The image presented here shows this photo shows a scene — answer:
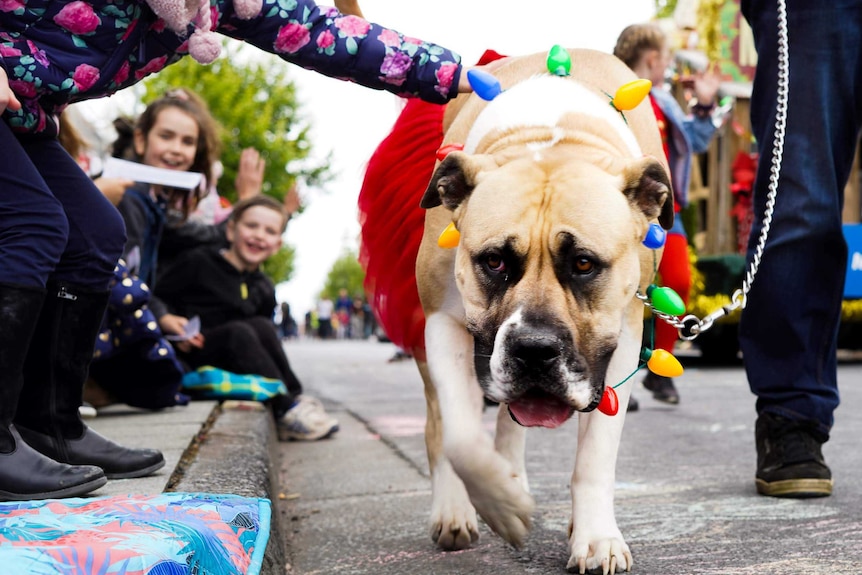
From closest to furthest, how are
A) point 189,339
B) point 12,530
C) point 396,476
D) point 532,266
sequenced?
1. point 12,530
2. point 532,266
3. point 396,476
4. point 189,339

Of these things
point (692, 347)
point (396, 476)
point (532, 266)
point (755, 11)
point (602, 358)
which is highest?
point (755, 11)

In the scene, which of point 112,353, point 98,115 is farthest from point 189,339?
point 98,115

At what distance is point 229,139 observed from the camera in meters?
25.9

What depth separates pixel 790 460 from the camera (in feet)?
9.75

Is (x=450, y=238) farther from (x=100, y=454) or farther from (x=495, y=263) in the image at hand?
(x=100, y=454)

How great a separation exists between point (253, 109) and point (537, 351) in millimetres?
26669

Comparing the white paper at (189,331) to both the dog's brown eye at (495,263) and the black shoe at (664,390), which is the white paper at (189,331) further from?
the dog's brown eye at (495,263)

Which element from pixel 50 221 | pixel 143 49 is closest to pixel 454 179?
pixel 143 49

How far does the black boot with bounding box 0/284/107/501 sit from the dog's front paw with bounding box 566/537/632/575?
1136 mm

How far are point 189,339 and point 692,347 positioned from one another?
36.2 ft

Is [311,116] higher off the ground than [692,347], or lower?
higher

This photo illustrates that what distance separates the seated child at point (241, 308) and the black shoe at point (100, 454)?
2155 millimetres

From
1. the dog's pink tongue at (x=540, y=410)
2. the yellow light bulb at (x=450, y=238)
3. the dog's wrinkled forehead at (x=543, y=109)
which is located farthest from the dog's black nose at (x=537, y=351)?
the dog's wrinkled forehead at (x=543, y=109)

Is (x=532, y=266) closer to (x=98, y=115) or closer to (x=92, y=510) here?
(x=92, y=510)
